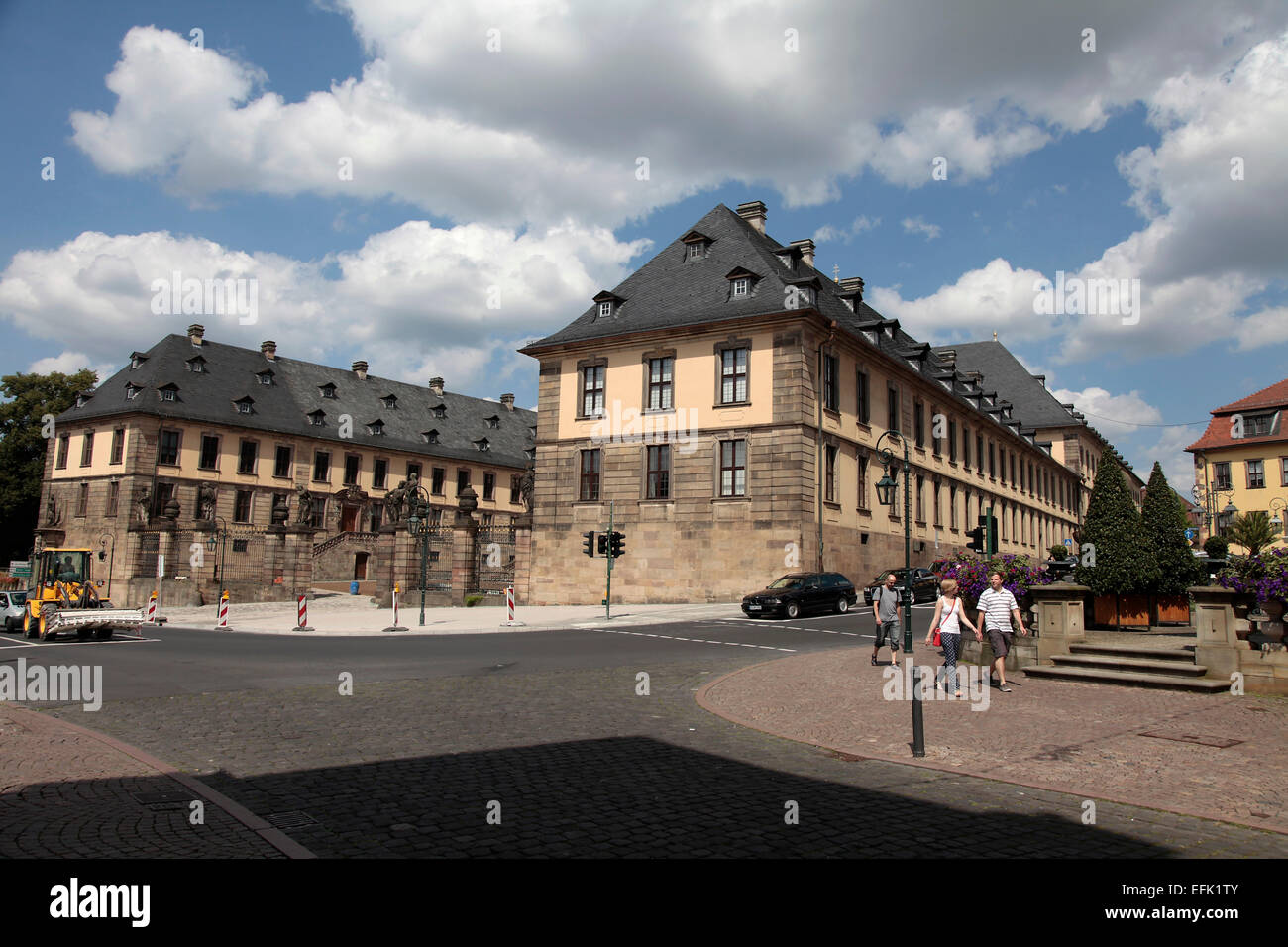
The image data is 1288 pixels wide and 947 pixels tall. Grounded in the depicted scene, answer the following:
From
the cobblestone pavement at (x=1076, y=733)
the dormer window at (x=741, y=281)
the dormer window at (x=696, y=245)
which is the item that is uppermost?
the dormer window at (x=696, y=245)

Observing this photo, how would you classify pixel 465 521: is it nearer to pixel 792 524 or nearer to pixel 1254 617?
pixel 792 524

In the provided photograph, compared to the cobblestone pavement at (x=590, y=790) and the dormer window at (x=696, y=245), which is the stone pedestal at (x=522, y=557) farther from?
the cobblestone pavement at (x=590, y=790)

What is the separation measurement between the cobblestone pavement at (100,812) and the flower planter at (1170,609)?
16024 mm

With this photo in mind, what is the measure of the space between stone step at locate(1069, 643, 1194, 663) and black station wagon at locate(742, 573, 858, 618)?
14.2m

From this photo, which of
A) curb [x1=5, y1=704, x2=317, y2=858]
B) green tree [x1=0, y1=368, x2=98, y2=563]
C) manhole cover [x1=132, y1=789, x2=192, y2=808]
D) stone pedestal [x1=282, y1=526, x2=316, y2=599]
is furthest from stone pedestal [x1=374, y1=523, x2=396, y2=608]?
green tree [x1=0, y1=368, x2=98, y2=563]

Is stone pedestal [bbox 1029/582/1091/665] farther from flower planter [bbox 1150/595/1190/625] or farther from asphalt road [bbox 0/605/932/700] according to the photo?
asphalt road [bbox 0/605/932/700]

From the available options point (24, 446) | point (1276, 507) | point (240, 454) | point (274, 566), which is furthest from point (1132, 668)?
point (24, 446)

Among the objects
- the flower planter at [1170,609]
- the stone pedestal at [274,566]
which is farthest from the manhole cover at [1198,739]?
the stone pedestal at [274,566]

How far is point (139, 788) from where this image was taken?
22.7 feet

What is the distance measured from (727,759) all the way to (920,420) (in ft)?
131

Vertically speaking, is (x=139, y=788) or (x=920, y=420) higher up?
(x=920, y=420)

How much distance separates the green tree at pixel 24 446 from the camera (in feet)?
217

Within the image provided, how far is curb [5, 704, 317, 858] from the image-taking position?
5.40m
